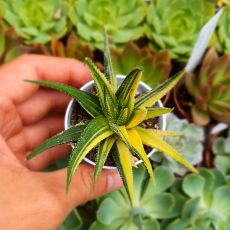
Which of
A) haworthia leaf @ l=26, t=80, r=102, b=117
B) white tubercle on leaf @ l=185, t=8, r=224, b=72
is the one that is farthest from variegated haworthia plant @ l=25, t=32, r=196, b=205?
white tubercle on leaf @ l=185, t=8, r=224, b=72

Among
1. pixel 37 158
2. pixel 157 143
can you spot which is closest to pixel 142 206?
pixel 37 158

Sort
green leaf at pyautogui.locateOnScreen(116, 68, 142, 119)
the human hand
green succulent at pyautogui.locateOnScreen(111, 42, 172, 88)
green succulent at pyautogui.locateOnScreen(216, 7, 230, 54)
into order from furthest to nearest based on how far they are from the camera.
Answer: green succulent at pyautogui.locateOnScreen(216, 7, 230, 54) → green succulent at pyautogui.locateOnScreen(111, 42, 172, 88) → the human hand → green leaf at pyautogui.locateOnScreen(116, 68, 142, 119)

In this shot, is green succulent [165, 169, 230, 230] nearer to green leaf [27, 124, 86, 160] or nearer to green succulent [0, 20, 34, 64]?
green leaf [27, 124, 86, 160]

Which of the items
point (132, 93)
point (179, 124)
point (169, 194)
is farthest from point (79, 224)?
point (132, 93)

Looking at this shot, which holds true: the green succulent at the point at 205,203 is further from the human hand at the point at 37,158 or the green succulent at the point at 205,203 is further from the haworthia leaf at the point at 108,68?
the haworthia leaf at the point at 108,68

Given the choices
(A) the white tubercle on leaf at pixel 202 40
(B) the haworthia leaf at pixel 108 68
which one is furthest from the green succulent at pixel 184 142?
(B) the haworthia leaf at pixel 108 68

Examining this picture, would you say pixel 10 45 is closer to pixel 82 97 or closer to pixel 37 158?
pixel 37 158

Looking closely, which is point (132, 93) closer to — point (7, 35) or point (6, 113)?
point (6, 113)

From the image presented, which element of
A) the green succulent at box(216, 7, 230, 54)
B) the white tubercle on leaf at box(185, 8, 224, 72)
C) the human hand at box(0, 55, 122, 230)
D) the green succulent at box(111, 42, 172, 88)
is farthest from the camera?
the green succulent at box(216, 7, 230, 54)
